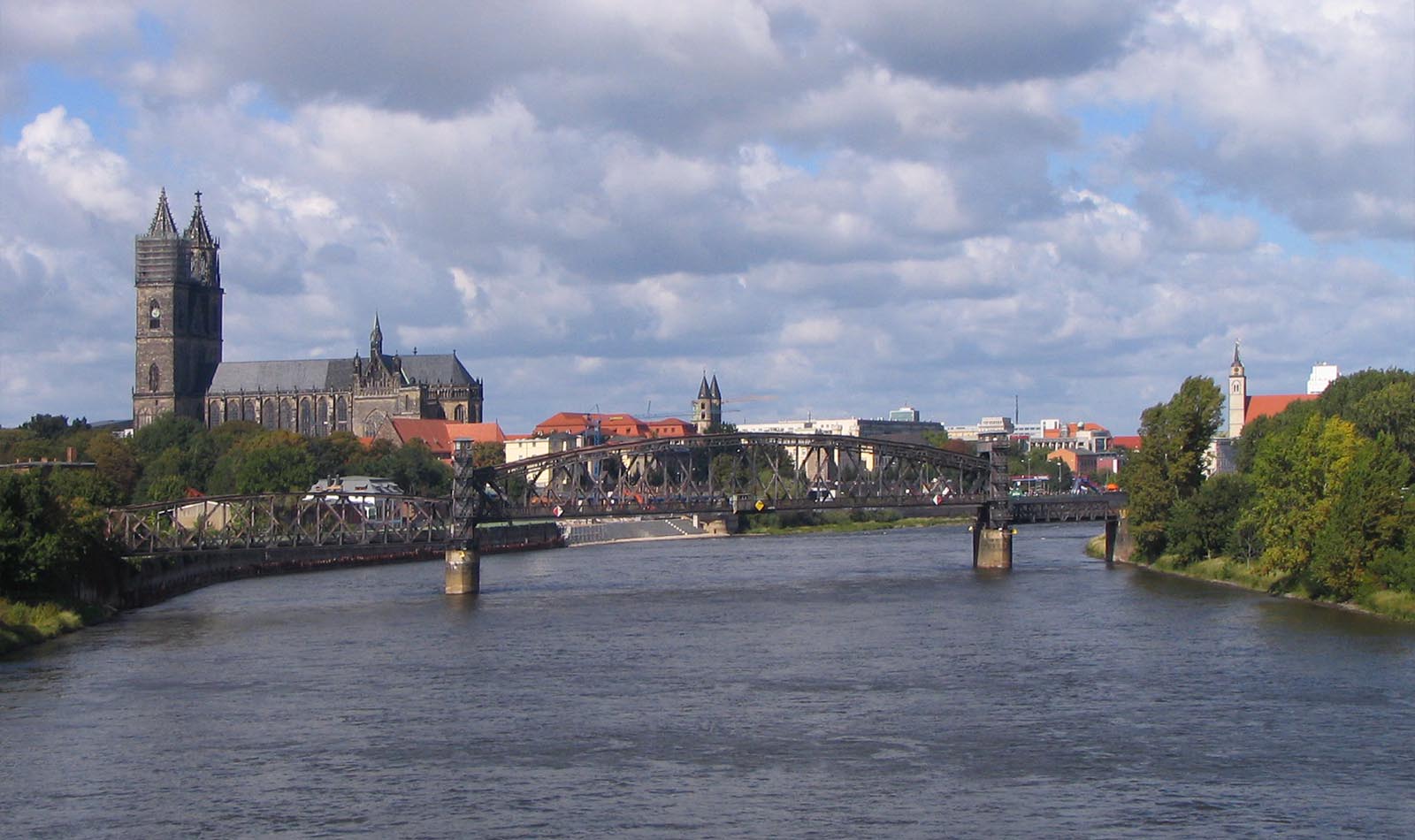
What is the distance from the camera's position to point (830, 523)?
5625 inches

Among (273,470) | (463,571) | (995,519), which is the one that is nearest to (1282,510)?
(995,519)

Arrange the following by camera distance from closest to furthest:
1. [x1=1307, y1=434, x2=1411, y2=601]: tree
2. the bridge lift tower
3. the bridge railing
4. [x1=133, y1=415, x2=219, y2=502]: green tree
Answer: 1. [x1=1307, y1=434, x2=1411, y2=601]: tree
2. the bridge railing
3. the bridge lift tower
4. [x1=133, y1=415, x2=219, y2=502]: green tree

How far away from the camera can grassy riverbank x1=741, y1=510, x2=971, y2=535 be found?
13938cm

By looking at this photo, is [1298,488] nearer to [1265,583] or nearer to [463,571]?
[1265,583]

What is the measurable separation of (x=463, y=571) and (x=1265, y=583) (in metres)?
32.4

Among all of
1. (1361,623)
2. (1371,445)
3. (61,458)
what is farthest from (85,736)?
(61,458)

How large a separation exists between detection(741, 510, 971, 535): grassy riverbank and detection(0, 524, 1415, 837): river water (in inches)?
2769

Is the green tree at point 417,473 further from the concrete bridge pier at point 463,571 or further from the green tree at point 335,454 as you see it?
the concrete bridge pier at point 463,571

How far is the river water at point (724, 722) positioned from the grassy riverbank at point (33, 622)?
0.75 meters

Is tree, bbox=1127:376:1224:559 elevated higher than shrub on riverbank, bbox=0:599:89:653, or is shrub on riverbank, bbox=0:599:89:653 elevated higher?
tree, bbox=1127:376:1224:559

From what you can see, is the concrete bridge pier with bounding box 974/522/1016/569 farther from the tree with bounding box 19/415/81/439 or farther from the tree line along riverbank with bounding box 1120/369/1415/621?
the tree with bounding box 19/415/81/439

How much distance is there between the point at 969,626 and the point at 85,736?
29721 mm

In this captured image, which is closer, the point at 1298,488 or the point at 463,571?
the point at 1298,488

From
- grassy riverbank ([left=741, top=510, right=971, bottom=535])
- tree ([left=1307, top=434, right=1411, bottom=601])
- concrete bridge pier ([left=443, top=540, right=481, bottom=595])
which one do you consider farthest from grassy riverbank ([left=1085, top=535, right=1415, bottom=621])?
grassy riverbank ([left=741, top=510, right=971, bottom=535])
